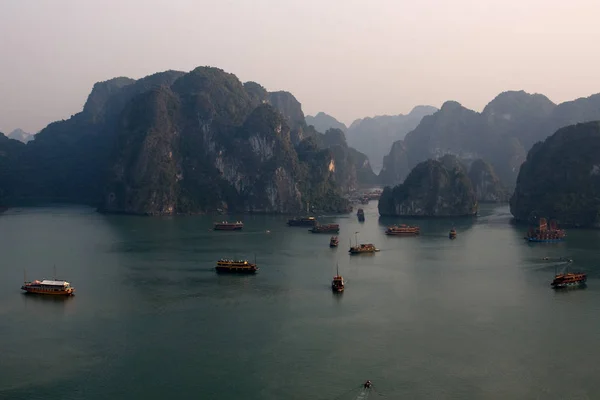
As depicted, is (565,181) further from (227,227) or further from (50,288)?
(50,288)

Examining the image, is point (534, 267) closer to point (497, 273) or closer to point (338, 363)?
point (497, 273)

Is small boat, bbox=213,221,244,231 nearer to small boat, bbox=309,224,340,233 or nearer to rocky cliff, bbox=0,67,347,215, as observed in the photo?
small boat, bbox=309,224,340,233

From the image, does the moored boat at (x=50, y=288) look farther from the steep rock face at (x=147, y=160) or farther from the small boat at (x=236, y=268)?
the steep rock face at (x=147, y=160)

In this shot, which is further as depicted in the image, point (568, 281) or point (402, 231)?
point (402, 231)

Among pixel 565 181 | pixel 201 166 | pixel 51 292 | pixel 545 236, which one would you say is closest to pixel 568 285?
pixel 545 236

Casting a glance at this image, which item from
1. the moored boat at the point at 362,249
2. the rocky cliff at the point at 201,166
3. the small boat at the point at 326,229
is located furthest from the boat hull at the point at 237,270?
the rocky cliff at the point at 201,166

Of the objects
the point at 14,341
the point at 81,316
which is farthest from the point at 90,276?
the point at 14,341
